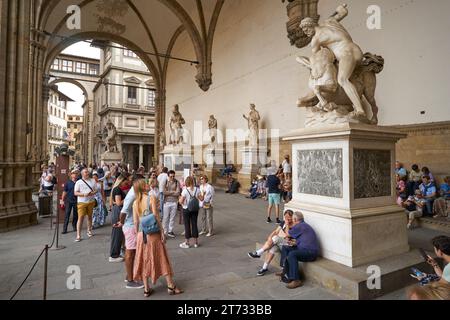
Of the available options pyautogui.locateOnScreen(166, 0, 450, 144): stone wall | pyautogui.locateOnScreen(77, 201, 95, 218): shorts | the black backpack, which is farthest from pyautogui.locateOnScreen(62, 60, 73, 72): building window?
the black backpack

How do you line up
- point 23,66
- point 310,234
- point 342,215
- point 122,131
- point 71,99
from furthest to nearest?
point 71,99
point 122,131
point 23,66
point 310,234
point 342,215

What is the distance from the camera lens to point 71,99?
60188 mm

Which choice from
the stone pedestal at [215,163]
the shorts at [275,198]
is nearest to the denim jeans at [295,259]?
the shorts at [275,198]

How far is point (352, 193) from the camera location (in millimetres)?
3488

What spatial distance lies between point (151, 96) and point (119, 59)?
6177 millimetres

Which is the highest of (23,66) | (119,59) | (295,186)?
(119,59)

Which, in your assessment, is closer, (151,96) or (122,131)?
(122,131)

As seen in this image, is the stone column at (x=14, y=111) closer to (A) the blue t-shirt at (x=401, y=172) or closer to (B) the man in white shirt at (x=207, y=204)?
(B) the man in white shirt at (x=207, y=204)

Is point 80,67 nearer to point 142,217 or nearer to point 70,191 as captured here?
point 70,191

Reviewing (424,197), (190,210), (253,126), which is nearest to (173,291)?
(190,210)

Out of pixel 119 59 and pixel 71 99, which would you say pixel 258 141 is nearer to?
pixel 119 59

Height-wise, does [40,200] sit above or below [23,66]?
below
